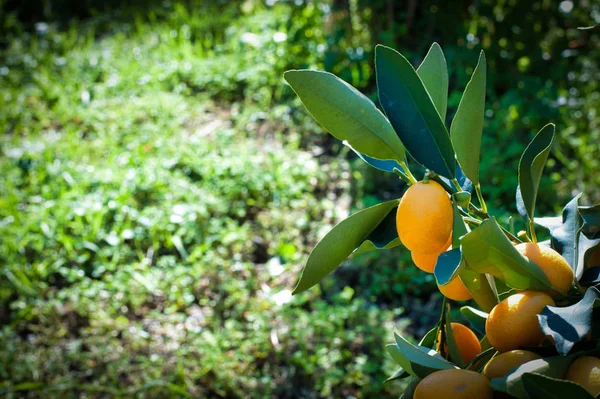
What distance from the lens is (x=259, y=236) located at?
264 cm

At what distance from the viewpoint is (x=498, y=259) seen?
0.49 metres

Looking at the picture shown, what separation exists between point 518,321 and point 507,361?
0.10 feet

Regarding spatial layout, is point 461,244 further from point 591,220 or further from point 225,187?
point 225,187

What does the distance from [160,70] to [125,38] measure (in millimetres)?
813

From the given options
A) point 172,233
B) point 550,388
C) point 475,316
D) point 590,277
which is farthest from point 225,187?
point 550,388

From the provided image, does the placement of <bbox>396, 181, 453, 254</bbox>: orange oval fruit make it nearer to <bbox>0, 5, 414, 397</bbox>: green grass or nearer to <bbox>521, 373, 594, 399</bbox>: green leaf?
<bbox>521, 373, 594, 399</bbox>: green leaf

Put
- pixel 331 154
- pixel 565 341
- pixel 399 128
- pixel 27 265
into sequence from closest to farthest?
pixel 565 341 → pixel 399 128 → pixel 27 265 → pixel 331 154

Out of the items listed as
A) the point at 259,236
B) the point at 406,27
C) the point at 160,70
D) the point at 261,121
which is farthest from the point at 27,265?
the point at 406,27

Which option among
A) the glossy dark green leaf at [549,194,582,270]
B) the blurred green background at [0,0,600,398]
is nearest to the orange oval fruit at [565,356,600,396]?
the glossy dark green leaf at [549,194,582,270]

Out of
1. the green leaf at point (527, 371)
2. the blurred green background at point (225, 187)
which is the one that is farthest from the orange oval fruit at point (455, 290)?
the blurred green background at point (225, 187)

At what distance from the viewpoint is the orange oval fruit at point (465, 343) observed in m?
0.60

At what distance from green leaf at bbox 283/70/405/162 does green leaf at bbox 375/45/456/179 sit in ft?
0.08

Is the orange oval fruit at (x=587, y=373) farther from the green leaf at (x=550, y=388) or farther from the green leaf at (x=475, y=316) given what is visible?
the green leaf at (x=475, y=316)

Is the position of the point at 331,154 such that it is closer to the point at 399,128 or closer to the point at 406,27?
the point at 406,27
